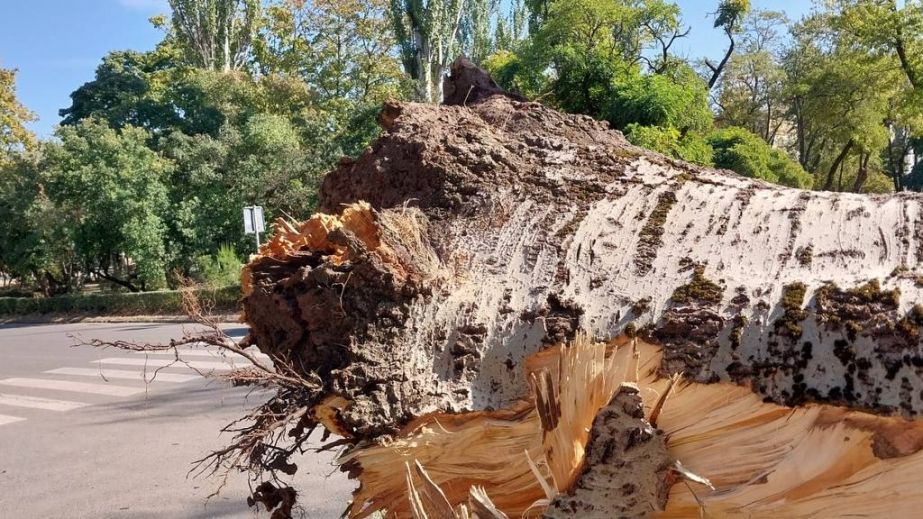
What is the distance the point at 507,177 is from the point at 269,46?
A: 33.7m

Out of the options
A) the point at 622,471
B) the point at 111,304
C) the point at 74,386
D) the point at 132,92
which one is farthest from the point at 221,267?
the point at 622,471

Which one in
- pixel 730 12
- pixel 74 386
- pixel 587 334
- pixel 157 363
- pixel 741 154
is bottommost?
pixel 74 386

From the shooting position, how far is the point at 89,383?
9898 millimetres

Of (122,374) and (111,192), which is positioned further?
(111,192)

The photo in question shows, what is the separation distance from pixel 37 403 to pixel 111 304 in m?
13.7

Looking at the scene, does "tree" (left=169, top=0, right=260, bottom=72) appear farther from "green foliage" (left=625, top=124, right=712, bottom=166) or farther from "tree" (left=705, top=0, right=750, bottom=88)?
"green foliage" (left=625, top=124, right=712, bottom=166)

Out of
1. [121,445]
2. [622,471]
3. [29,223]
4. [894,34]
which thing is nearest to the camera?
[622,471]

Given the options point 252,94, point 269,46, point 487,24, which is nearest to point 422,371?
point 252,94

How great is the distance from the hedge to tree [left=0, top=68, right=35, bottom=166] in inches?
279

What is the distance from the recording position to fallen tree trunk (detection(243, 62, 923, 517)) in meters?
1.32

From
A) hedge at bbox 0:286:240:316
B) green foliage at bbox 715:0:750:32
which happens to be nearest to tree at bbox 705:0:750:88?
green foliage at bbox 715:0:750:32

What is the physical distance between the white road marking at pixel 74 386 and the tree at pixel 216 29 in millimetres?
23860

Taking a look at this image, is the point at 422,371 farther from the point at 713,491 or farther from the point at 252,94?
the point at 252,94

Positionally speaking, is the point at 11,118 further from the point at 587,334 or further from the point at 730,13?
the point at 587,334
